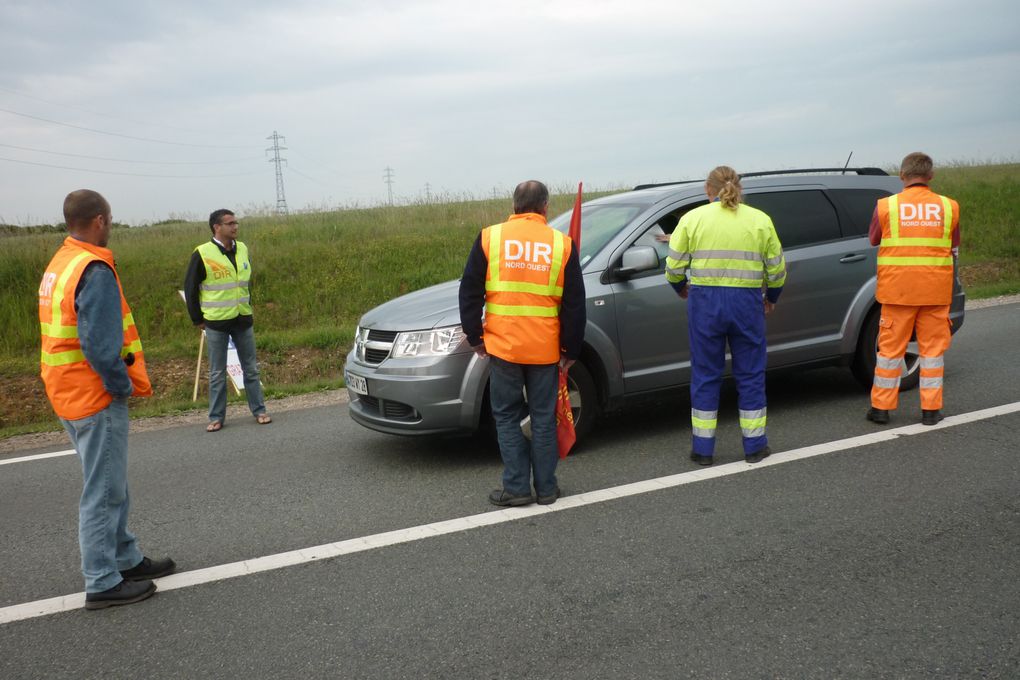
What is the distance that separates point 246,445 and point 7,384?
21.3ft

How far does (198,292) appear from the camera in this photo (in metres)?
7.79

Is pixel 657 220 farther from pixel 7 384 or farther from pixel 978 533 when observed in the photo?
pixel 7 384

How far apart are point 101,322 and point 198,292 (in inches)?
164

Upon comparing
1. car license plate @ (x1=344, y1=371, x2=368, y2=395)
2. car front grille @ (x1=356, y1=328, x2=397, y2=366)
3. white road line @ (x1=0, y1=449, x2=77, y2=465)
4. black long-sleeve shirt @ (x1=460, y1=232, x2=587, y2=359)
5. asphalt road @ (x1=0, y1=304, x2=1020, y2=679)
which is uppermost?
black long-sleeve shirt @ (x1=460, y1=232, x2=587, y2=359)

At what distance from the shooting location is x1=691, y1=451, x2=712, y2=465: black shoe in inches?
220

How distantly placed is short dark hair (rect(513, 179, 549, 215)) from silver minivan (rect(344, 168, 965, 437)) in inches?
45.9

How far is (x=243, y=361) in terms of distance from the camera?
803cm

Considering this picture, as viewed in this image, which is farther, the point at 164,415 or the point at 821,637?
the point at 164,415

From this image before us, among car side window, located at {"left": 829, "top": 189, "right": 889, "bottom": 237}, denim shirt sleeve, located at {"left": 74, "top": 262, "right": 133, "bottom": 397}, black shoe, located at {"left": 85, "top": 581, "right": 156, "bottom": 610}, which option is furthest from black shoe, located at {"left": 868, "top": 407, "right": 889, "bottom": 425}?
denim shirt sleeve, located at {"left": 74, "top": 262, "right": 133, "bottom": 397}

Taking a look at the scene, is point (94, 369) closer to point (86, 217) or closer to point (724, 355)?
point (86, 217)

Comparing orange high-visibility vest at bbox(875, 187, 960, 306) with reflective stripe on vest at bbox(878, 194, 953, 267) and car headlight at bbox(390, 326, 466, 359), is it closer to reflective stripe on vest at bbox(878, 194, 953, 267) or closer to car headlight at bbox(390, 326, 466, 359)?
reflective stripe on vest at bbox(878, 194, 953, 267)

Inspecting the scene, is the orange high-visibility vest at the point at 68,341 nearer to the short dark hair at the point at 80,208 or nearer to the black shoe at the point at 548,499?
the short dark hair at the point at 80,208

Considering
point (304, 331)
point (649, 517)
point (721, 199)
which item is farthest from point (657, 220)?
point (304, 331)

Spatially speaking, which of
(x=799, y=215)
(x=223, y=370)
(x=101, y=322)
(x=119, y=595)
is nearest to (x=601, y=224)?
(x=799, y=215)
